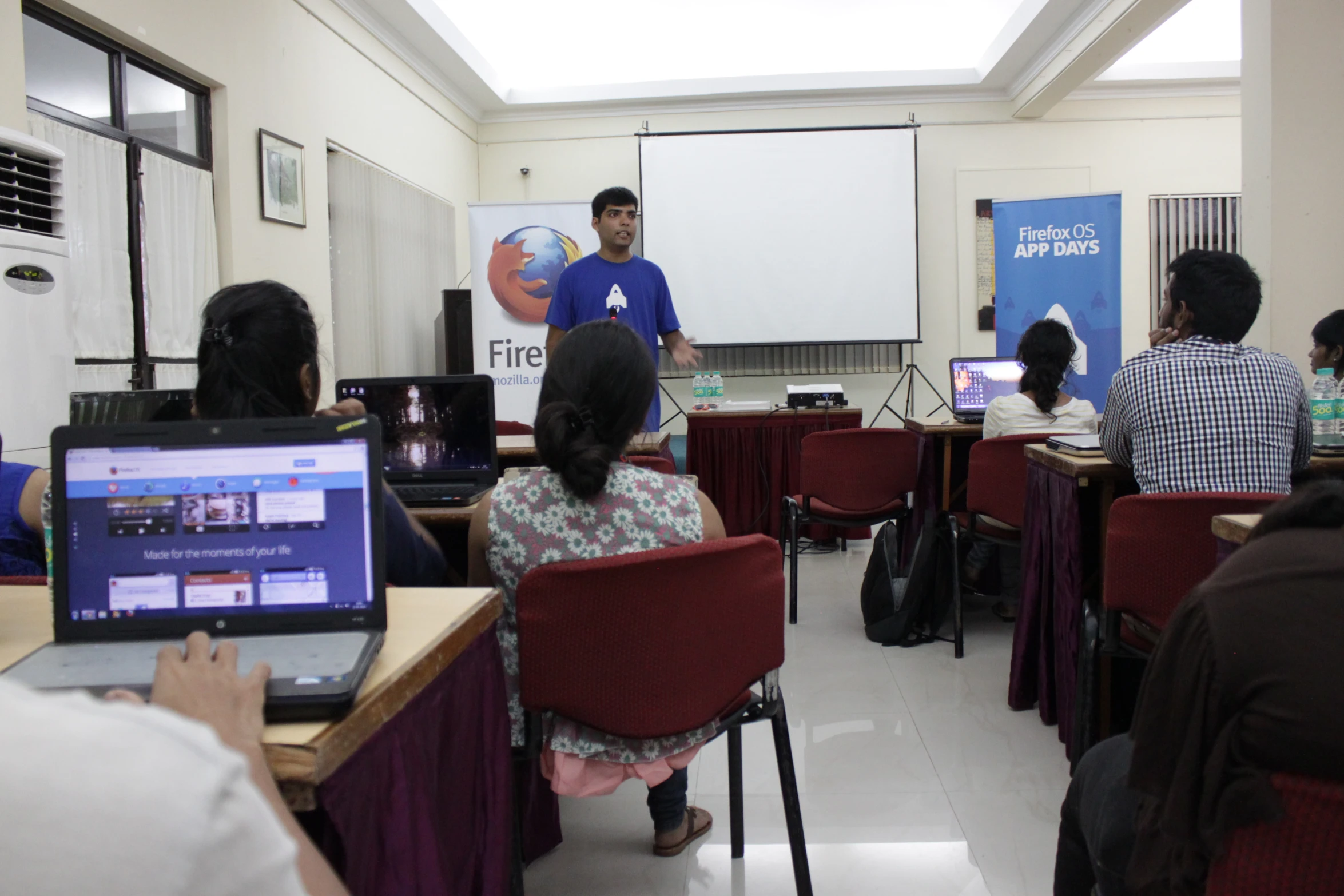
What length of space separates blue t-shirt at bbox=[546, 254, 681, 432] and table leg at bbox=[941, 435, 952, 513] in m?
1.12

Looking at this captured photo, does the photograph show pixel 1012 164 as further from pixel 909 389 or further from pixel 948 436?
pixel 948 436

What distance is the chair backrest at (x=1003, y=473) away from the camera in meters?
2.92

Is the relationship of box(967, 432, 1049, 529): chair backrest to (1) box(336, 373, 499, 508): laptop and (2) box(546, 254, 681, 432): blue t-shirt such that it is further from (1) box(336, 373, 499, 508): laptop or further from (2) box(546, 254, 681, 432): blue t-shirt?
(1) box(336, 373, 499, 508): laptop

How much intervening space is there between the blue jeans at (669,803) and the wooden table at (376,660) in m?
0.87

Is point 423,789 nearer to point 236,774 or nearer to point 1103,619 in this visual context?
point 236,774

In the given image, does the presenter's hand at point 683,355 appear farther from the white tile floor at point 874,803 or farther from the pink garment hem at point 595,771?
the pink garment hem at point 595,771

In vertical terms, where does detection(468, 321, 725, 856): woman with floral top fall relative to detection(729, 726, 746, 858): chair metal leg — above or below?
above

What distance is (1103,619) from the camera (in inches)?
78.4

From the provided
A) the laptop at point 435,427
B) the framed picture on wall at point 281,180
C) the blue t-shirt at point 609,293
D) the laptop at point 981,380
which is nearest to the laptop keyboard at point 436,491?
the laptop at point 435,427

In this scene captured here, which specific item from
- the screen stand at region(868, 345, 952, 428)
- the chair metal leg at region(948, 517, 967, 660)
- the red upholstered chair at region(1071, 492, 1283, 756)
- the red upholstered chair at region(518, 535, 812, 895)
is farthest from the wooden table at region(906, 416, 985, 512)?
the screen stand at region(868, 345, 952, 428)

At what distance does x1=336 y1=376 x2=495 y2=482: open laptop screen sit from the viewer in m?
2.23

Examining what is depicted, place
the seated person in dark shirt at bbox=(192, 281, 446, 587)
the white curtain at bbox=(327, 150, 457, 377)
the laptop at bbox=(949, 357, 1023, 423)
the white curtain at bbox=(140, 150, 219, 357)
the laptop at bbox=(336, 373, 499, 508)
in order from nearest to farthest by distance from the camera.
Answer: the seated person in dark shirt at bbox=(192, 281, 446, 587) → the laptop at bbox=(336, 373, 499, 508) → the white curtain at bbox=(140, 150, 219, 357) → the laptop at bbox=(949, 357, 1023, 423) → the white curtain at bbox=(327, 150, 457, 377)

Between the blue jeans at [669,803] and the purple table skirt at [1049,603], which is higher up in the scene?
the purple table skirt at [1049,603]

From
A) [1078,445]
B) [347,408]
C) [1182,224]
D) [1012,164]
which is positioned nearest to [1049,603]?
[1078,445]
